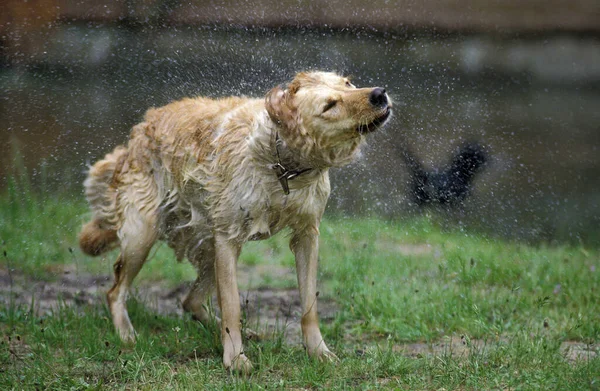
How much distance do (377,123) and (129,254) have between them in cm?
201

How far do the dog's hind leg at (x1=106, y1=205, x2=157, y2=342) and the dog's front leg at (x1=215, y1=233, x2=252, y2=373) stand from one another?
0.73 m

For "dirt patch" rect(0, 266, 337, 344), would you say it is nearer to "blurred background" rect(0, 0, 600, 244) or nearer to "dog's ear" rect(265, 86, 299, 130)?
"blurred background" rect(0, 0, 600, 244)

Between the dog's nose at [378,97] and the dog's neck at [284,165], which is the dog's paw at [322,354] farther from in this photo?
the dog's nose at [378,97]

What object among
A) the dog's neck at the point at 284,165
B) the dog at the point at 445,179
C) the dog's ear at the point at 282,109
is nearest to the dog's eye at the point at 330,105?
the dog's ear at the point at 282,109

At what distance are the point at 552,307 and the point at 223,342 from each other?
2504 millimetres

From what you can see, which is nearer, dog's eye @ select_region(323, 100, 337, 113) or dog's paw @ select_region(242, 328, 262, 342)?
dog's eye @ select_region(323, 100, 337, 113)

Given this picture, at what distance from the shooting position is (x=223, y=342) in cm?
414

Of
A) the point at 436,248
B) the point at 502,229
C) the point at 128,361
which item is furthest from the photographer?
the point at 502,229

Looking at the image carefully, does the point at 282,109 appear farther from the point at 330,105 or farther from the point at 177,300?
the point at 177,300

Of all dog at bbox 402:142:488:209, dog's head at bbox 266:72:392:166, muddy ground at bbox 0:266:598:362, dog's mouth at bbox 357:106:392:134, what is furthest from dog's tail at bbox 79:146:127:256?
dog at bbox 402:142:488:209

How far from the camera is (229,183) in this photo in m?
4.17

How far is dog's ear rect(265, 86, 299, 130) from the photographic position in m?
3.87

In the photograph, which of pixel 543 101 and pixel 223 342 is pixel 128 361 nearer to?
pixel 223 342

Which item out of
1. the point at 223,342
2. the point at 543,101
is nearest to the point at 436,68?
the point at 543,101
